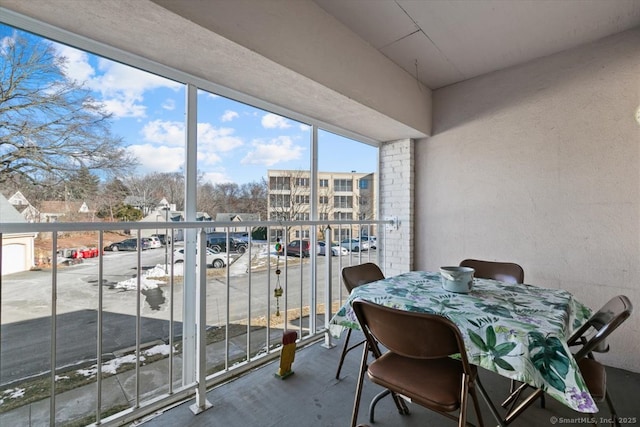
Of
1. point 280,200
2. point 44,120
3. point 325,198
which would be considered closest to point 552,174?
point 325,198

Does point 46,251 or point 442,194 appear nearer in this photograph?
point 46,251

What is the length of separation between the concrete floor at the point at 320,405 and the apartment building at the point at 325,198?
115cm

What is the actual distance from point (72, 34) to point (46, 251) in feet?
3.97

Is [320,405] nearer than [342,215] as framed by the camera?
Yes

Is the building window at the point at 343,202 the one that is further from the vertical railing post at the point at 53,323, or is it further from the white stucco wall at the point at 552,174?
the vertical railing post at the point at 53,323

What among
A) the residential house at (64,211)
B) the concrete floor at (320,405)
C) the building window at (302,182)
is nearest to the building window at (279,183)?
the building window at (302,182)

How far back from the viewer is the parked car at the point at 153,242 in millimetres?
1872

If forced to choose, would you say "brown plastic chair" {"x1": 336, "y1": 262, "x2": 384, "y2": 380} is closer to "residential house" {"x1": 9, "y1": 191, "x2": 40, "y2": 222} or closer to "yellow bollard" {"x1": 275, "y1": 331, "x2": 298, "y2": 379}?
"yellow bollard" {"x1": 275, "y1": 331, "x2": 298, "y2": 379}

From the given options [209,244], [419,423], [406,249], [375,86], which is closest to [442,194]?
[406,249]

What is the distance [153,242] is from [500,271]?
2646 millimetres

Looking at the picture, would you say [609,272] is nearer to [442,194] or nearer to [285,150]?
[442,194]

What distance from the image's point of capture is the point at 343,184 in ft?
10.9

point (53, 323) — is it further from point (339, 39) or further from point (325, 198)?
point (339, 39)

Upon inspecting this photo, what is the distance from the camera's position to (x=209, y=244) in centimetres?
209
